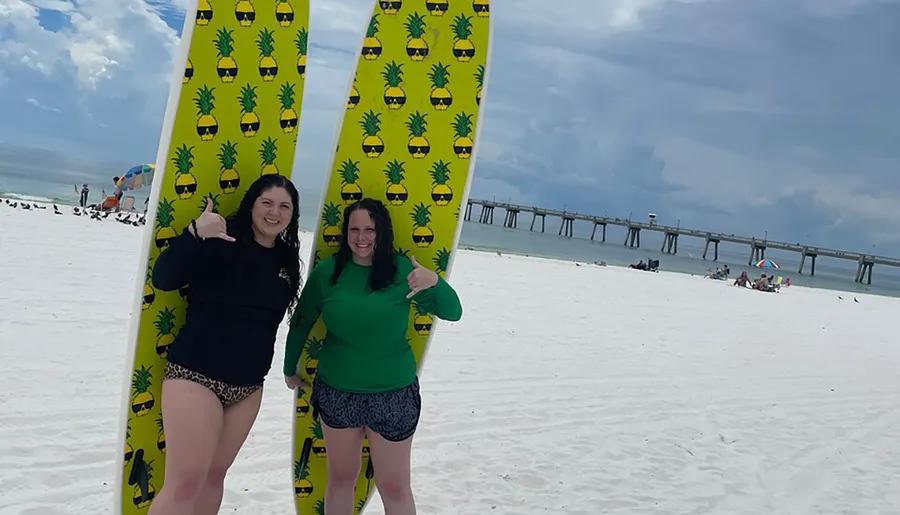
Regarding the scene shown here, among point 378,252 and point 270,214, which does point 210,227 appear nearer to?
point 270,214

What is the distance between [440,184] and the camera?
325 cm

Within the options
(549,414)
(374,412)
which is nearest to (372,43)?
(374,412)

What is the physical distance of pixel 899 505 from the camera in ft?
13.8

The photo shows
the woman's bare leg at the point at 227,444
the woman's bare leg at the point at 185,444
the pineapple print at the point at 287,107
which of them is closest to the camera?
the woman's bare leg at the point at 185,444

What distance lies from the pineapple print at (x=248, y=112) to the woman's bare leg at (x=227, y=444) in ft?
3.62

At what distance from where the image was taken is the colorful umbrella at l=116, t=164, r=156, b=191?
61.9ft

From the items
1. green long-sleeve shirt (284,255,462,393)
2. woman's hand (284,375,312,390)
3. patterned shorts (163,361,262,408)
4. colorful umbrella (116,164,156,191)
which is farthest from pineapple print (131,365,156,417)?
colorful umbrella (116,164,156,191)

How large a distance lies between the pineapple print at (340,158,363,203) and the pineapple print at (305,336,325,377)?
2.15 feet

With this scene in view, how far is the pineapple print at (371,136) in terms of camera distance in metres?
3.13

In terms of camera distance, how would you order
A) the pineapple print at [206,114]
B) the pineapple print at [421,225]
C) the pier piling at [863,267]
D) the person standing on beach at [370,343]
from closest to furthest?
the person standing on beach at [370,343] < the pineapple print at [206,114] < the pineapple print at [421,225] < the pier piling at [863,267]

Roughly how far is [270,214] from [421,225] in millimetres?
970

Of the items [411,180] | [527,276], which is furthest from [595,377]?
[527,276]

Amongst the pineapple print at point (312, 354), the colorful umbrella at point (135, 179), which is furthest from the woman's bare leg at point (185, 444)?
the colorful umbrella at point (135, 179)

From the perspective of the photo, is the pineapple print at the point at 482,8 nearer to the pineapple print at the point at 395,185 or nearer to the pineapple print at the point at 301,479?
the pineapple print at the point at 395,185
